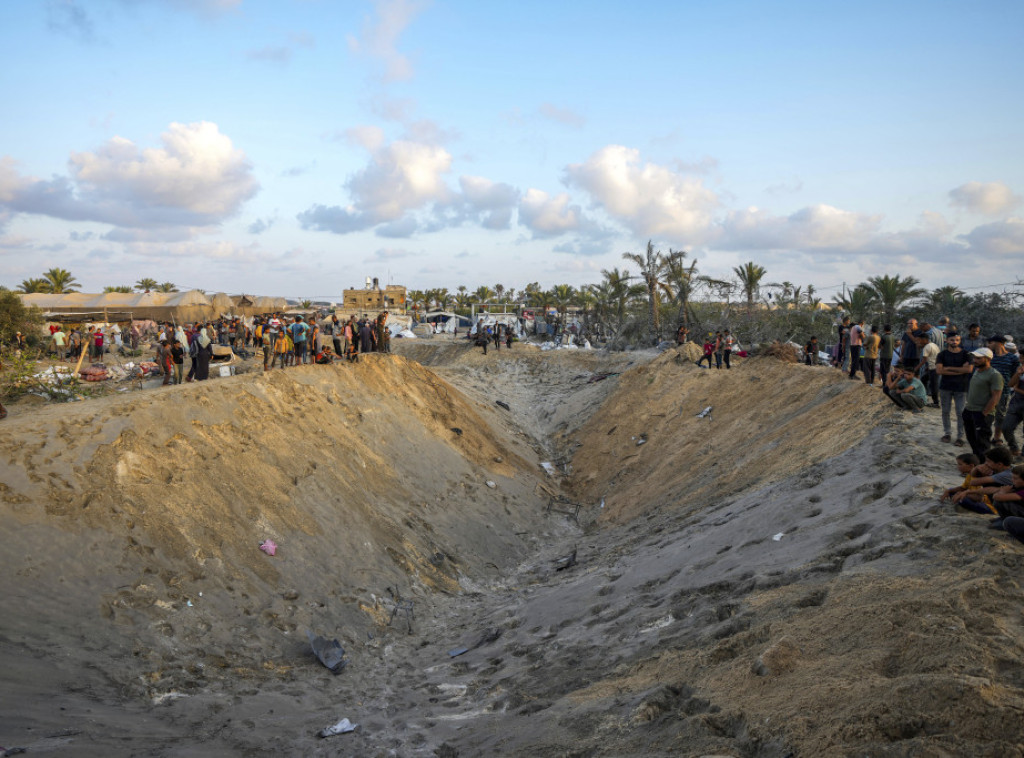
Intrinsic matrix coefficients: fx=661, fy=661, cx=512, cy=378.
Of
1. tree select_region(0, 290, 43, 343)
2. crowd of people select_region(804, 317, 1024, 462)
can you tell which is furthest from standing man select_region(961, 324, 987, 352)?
tree select_region(0, 290, 43, 343)

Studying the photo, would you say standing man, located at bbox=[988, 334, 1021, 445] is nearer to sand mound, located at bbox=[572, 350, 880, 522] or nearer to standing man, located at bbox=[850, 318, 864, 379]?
sand mound, located at bbox=[572, 350, 880, 522]

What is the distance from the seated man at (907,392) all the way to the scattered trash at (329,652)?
391 inches

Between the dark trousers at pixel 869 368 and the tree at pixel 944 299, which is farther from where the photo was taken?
the tree at pixel 944 299

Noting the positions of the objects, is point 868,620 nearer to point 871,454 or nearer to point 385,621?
point 871,454

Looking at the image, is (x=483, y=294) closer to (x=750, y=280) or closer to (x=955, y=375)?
(x=750, y=280)

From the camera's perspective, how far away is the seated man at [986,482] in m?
6.14

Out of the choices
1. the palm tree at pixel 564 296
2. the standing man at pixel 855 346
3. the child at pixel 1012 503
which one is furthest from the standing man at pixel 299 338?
the palm tree at pixel 564 296

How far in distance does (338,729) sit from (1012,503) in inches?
249

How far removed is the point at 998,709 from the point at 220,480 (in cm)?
951

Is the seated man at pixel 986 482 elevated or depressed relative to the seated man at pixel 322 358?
depressed

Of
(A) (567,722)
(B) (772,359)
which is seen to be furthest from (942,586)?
(B) (772,359)

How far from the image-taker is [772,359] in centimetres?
2103

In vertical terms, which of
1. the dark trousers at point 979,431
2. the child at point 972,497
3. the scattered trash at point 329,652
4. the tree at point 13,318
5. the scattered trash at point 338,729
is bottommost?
the scattered trash at point 329,652

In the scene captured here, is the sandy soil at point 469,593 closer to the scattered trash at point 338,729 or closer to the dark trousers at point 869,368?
the scattered trash at point 338,729
